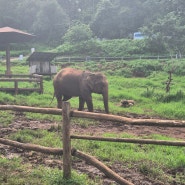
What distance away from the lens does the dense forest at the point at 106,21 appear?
33559mm

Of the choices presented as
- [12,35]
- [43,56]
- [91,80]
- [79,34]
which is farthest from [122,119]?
[79,34]

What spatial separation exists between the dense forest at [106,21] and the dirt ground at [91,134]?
25.1 m

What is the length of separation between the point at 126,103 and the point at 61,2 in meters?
52.7

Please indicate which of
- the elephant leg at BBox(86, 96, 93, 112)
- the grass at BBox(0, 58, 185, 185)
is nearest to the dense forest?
the grass at BBox(0, 58, 185, 185)

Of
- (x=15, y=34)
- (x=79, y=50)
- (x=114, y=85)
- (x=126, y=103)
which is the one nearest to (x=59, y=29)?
(x=79, y=50)

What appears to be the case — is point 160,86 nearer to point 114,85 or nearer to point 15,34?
point 114,85

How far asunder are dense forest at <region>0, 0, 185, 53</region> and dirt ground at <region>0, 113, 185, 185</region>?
25.1m

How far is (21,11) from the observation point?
53.8 meters

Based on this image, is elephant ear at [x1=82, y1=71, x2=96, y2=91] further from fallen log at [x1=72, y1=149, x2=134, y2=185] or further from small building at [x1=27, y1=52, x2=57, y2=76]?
small building at [x1=27, y1=52, x2=57, y2=76]

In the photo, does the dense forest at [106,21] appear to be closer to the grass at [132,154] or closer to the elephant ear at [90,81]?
the elephant ear at [90,81]

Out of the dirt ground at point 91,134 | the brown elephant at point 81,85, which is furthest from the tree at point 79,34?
the dirt ground at point 91,134

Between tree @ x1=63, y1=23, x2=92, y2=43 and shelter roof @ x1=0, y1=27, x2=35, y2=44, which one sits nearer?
shelter roof @ x1=0, y1=27, x2=35, y2=44

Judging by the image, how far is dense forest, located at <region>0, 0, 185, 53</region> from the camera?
3356 centimetres

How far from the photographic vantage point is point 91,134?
7.91 meters
